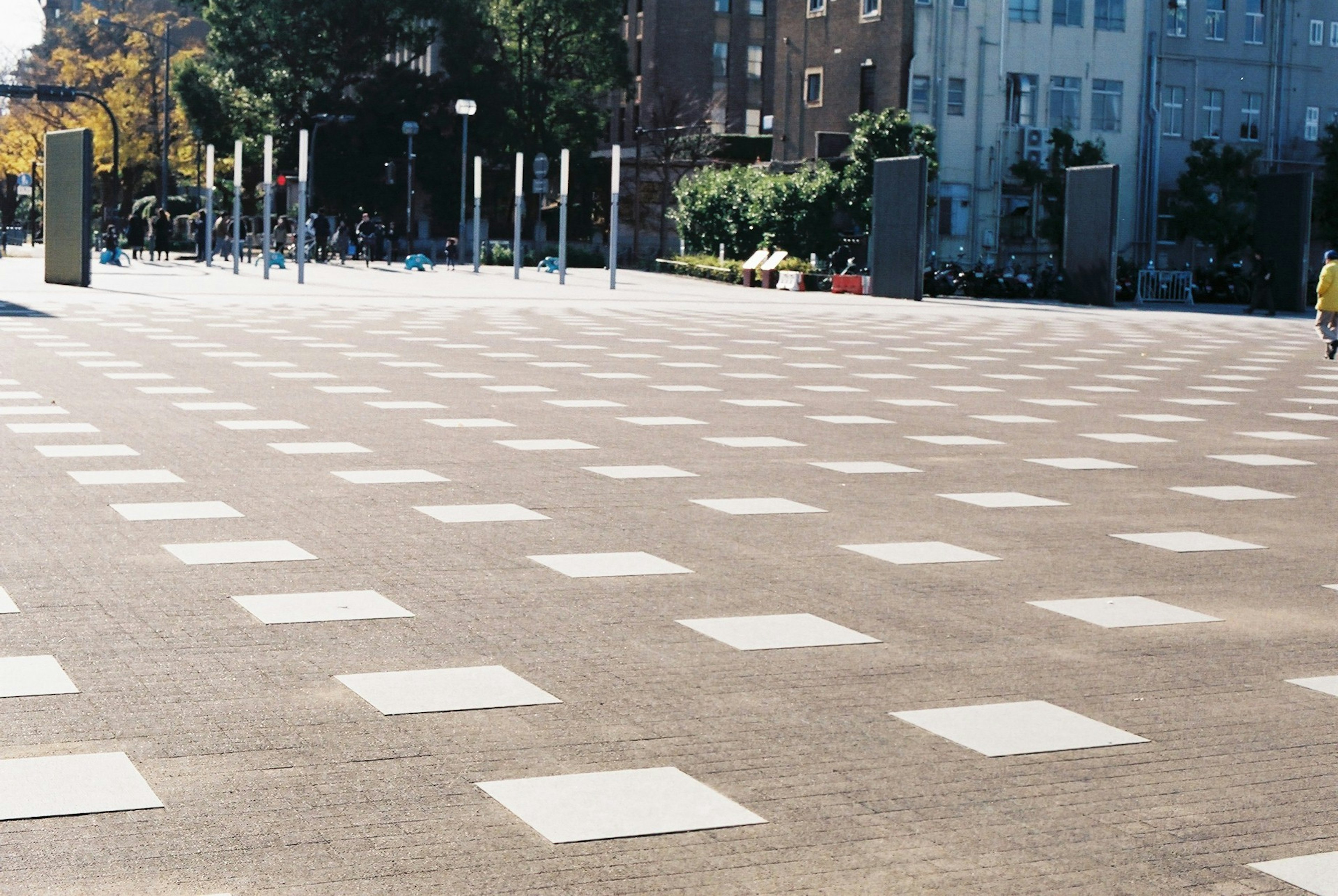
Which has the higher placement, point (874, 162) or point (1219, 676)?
point (874, 162)

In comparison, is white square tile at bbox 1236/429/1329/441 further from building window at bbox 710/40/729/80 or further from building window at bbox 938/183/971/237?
building window at bbox 710/40/729/80

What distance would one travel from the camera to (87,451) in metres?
11.9

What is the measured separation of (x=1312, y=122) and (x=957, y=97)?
13328 millimetres

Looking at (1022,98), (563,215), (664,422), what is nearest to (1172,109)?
(1022,98)

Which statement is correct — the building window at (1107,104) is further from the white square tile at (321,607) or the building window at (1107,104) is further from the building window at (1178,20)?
the white square tile at (321,607)

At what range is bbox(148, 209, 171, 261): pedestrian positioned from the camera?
6462cm

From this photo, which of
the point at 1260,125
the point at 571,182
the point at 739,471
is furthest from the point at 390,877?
the point at 571,182

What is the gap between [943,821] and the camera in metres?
4.78

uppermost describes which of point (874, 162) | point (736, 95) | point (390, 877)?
point (736, 95)

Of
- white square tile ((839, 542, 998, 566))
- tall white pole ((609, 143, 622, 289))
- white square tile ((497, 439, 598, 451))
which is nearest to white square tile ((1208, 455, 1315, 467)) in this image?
white square tile ((497, 439, 598, 451))

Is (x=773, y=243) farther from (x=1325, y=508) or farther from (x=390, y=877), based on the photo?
(x=390, y=877)

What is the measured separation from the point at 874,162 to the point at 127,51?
187 feet

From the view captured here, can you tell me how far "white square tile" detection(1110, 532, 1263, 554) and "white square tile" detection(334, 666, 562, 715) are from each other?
4.28 metres

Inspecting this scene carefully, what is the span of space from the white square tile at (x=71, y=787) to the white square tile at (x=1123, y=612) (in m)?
3.81
